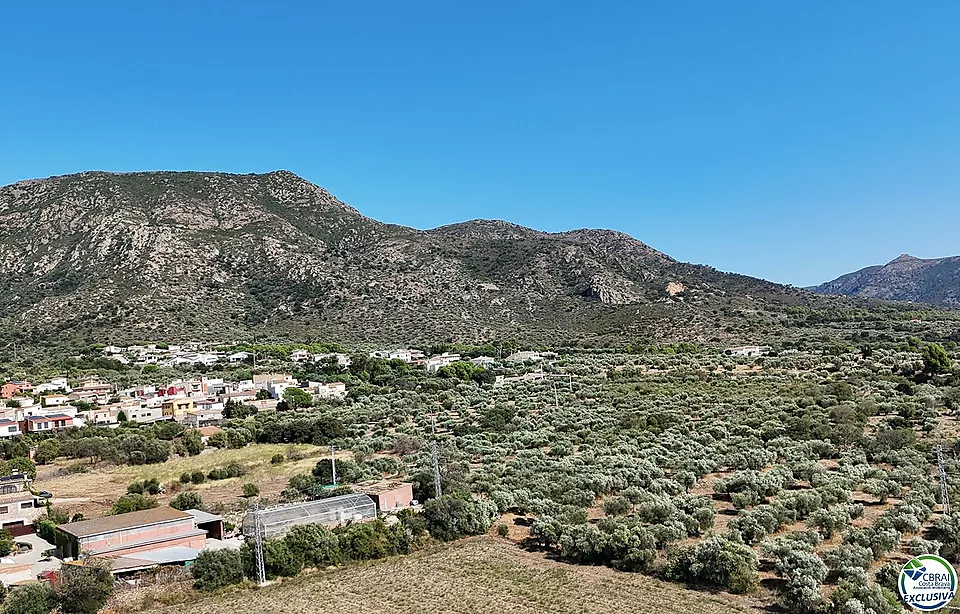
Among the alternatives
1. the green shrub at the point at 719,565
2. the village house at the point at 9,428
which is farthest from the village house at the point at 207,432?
the green shrub at the point at 719,565

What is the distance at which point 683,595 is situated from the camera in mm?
16750

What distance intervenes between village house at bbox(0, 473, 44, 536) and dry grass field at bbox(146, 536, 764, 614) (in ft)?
34.2

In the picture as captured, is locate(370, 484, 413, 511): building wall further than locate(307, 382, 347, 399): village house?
No

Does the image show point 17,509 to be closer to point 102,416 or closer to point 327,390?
point 102,416

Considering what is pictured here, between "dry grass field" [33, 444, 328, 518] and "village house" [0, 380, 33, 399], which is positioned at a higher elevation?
"village house" [0, 380, 33, 399]

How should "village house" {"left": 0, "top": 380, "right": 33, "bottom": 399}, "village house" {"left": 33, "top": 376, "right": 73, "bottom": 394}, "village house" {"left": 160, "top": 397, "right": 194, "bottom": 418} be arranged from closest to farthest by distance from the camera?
"village house" {"left": 160, "top": 397, "right": 194, "bottom": 418}
"village house" {"left": 0, "top": 380, "right": 33, "bottom": 399}
"village house" {"left": 33, "top": 376, "right": 73, "bottom": 394}

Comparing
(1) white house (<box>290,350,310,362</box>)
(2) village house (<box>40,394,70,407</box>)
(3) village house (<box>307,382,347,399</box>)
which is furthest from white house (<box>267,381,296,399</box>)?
(2) village house (<box>40,394,70,407</box>)

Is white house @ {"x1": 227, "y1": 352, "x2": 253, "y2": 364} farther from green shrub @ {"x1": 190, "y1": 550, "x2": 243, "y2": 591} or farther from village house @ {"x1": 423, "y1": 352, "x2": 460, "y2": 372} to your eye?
green shrub @ {"x1": 190, "y1": 550, "x2": 243, "y2": 591}

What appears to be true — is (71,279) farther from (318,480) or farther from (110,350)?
(318,480)

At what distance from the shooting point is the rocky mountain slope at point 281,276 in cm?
9056

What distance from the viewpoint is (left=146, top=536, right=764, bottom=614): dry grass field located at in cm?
1639

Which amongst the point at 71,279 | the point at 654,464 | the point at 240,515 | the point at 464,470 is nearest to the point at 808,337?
the point at 654,464

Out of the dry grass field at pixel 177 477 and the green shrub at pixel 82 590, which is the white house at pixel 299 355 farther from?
the green shrub at pixel 82 590

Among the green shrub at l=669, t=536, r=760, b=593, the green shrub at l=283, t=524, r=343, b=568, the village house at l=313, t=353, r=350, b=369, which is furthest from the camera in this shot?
the village house at l=313, t=353, r=350, b=369
